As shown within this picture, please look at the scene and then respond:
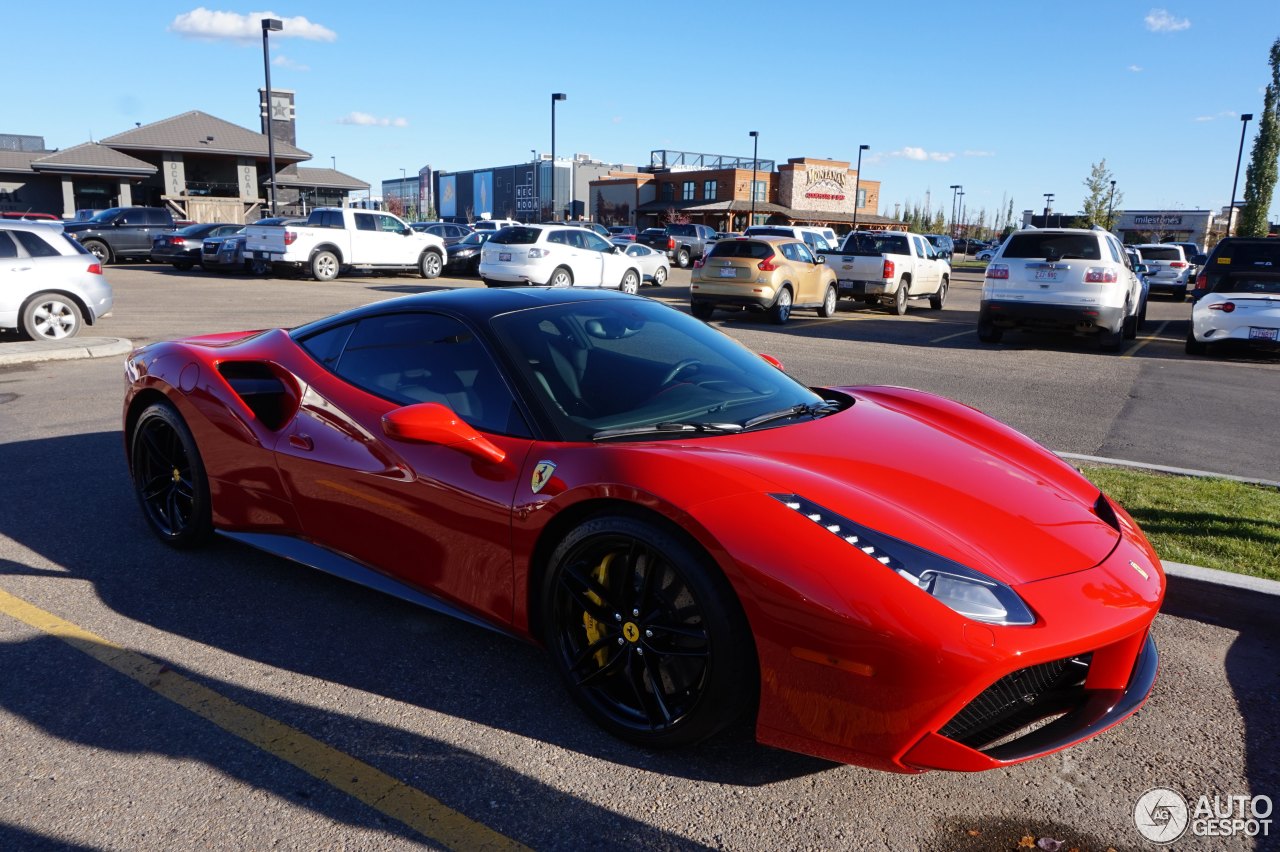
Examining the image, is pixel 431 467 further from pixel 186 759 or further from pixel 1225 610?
pixel 1225 610

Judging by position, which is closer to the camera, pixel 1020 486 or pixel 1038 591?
pixel 1038 591

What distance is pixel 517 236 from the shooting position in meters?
20.6

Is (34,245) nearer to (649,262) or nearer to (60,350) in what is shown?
(60,350)

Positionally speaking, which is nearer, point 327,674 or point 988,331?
point 327,674

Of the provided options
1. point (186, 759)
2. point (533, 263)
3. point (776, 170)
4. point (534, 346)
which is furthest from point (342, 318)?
point (776, 170)

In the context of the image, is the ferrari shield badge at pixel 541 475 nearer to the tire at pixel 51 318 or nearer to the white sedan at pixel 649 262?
the tire at pixel 51 318

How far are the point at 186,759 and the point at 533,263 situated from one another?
1790 cm

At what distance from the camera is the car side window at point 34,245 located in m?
11.8

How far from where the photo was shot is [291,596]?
13.1 ft

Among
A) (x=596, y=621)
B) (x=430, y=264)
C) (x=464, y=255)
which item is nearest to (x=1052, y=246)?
(x=596, y=621)

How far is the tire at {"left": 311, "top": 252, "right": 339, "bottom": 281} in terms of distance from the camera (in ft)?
77.7

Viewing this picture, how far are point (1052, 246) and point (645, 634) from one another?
41.7 feet

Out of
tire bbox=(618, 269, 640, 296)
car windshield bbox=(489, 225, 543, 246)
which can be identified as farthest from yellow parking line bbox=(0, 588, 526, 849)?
tire bbox=(618, 269, 640, 296)

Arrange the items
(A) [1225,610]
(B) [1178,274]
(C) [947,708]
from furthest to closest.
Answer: (B) [1178,274] → (A) [1225,610] → (C) [947,708]
